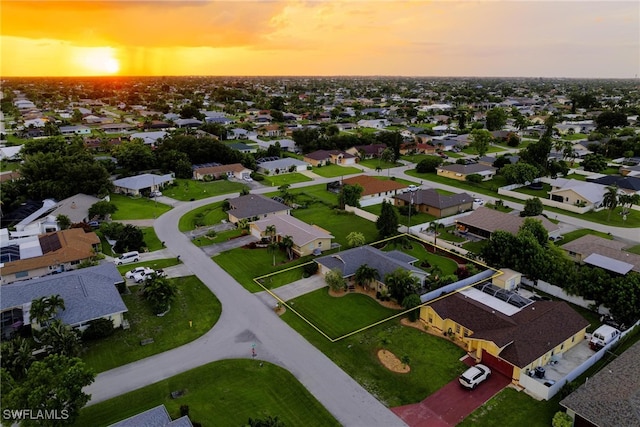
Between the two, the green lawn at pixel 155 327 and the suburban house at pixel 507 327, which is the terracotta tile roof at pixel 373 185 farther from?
the green lawn at pixel 155 327

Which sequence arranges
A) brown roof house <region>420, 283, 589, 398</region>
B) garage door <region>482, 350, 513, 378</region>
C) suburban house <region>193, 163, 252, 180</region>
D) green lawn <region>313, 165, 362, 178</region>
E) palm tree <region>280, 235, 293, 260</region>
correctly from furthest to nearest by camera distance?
1. green lawn <region>313, 165, 362, 178</region>
2. suburban house <region>193, 163, 252, 180</region>
3. palm tree <region>280, 235, 293, 260</region>
4. brown roof house <region>420, 283, 589, 398</region>
5. garage door <region>482, 350, 513, 378</region>

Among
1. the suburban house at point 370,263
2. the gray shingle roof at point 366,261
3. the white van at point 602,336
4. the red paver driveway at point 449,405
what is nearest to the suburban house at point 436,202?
the suburban house at point 370,263

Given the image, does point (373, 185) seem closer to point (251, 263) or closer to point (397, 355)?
point (251, 263)

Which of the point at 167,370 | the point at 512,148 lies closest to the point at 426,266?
the point at 167,370

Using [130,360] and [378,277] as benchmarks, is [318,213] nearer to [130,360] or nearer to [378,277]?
[378,277]

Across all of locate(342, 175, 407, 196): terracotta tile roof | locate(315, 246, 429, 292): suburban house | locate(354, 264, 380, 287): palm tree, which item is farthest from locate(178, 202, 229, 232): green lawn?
locate(354, 264, 380, 287): palm tree

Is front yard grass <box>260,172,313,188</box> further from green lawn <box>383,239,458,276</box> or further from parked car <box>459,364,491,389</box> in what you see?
parked car <box>459,364,491,389</box>
